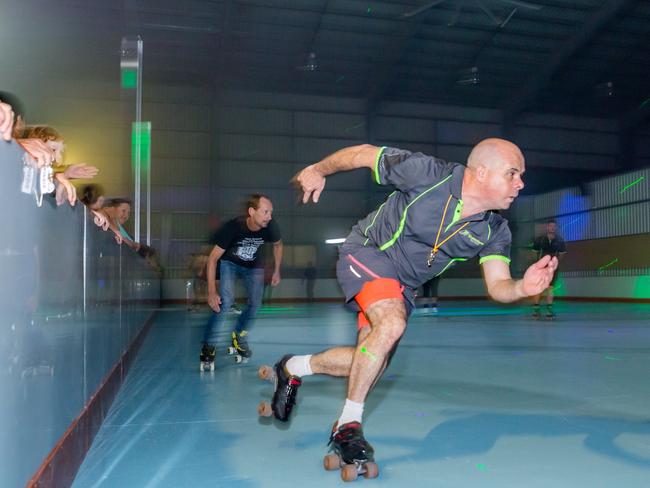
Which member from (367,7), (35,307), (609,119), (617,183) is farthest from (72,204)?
(609,119)

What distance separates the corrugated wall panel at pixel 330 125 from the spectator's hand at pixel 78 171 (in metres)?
22.1

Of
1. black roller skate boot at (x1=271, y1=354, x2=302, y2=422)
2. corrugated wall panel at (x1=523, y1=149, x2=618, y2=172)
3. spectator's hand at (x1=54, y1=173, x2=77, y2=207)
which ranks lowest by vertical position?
black roller skate boot at (x1=271, y1=354, x2=302, y2=422)

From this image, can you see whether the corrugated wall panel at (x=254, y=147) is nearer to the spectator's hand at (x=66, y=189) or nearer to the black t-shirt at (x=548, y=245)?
the black t-shirt at (x=548, y=245)

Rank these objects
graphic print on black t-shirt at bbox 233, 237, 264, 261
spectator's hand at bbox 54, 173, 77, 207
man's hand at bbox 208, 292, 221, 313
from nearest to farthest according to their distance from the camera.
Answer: spectator's hand at bbox 54, 173, 77, 207
man's hand at bbox 208, 292, 221, 313
graphic print on black t-shirt at bbox 233, 237, 264, 261

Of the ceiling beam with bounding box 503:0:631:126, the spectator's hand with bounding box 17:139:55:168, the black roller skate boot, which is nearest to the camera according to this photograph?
the spectator's hand with bounding box 17:139:55:168

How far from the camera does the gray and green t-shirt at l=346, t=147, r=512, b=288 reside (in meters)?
2.77

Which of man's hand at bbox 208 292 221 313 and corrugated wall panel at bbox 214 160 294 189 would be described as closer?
man's hand at bbox 208 292 221 313

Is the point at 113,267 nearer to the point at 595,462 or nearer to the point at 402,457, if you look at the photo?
the point at 402,457

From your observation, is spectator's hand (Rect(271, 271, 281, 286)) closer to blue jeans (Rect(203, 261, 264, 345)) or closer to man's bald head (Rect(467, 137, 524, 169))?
blue jeans (Rect(203, 261, 264, 345))

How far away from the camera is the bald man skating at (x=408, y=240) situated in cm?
270

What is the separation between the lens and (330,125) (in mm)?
25234

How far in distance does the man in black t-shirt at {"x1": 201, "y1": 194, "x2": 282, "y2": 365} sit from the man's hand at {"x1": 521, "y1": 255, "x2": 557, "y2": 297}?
3030 millimetres

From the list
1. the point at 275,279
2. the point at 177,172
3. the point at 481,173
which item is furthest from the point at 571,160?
the point at 481,173

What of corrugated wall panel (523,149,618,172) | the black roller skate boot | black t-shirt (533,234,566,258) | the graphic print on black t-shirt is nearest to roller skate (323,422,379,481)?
the black roller skate boot
